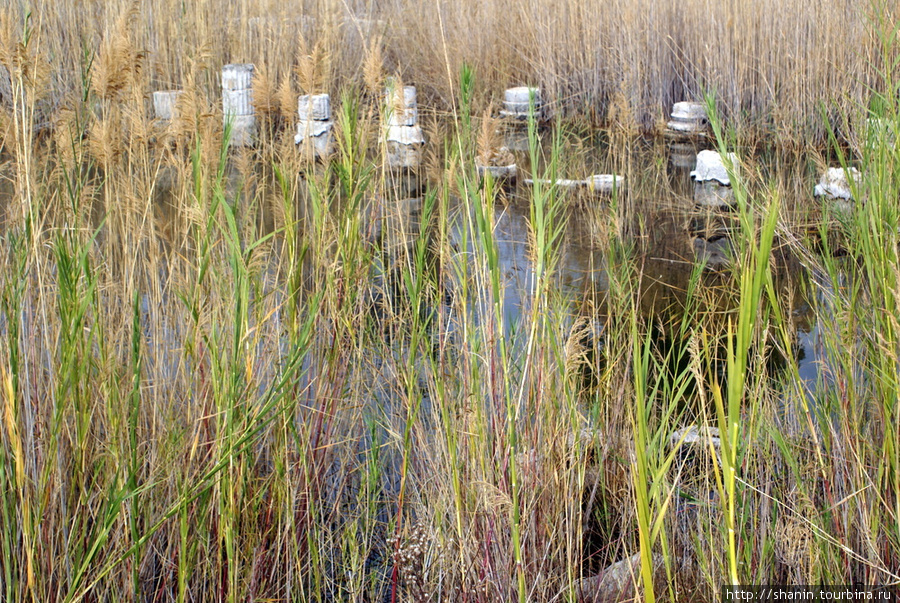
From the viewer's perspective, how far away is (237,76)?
5629 millimetres

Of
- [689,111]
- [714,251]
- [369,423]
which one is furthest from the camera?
[689,111]

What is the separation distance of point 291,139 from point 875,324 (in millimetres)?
1487

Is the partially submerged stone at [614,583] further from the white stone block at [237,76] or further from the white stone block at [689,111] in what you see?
the white stone block at [689,111]

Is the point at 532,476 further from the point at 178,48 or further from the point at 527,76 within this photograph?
the point at 527,76

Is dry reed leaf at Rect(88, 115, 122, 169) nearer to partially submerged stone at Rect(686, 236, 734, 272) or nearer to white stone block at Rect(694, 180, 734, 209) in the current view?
partially submerged stone at Rect(686, 236, 734, 272)

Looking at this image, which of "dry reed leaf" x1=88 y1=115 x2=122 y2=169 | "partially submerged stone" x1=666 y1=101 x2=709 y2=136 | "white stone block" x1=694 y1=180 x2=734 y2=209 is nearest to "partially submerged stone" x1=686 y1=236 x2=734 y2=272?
"white stone block" x1=694 y1=180 x2=734 y2=209

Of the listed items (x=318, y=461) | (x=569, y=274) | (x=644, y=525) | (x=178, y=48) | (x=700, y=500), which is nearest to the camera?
(x=644, y=525)

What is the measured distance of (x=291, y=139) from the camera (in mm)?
2209

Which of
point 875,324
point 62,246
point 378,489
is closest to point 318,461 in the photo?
point 378,489

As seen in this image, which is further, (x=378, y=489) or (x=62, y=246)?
(x=378, y=489)

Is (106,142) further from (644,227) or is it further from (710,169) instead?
(710,169)

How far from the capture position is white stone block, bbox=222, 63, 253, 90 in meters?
5.60

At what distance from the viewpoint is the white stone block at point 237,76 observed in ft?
18.4

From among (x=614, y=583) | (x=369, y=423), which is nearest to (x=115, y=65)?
(x=369, y=423)
